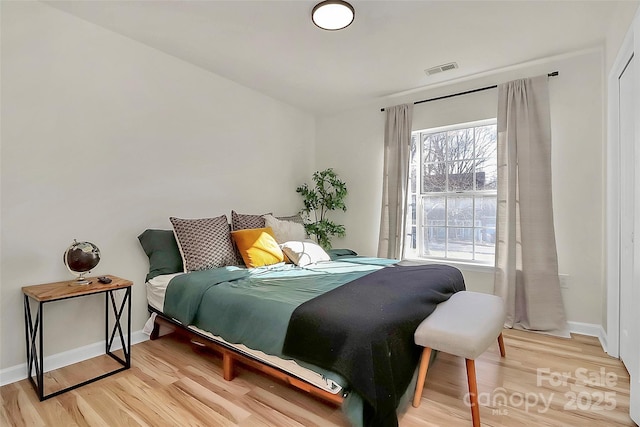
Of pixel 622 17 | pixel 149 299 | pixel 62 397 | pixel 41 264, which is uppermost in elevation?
pixel 622 17

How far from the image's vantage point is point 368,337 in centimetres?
143

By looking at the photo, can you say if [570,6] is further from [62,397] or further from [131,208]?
[62,397]

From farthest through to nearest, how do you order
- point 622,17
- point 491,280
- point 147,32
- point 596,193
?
point 491,280 < point 596,193 < point 147,32 < point 622,17

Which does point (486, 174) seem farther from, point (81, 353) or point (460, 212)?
point (81, 353)

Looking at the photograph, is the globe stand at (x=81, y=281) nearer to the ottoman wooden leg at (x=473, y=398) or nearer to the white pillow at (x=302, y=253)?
the white pillow at (x=302, y=253)

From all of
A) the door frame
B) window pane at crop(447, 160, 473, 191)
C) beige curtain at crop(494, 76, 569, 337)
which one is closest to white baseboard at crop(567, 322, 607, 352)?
beige curtain at crop(494, 76, 569, 337)

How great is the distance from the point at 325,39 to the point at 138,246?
2.35 metres

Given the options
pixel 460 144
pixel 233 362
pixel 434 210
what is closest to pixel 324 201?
pixel 434 210

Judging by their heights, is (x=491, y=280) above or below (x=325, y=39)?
below

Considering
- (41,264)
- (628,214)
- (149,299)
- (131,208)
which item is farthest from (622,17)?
(41,264)

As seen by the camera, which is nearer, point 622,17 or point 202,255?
point 622,17

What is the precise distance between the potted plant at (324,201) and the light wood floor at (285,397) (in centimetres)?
210

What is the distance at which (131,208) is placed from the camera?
2631mm

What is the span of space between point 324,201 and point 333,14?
2.49 m
